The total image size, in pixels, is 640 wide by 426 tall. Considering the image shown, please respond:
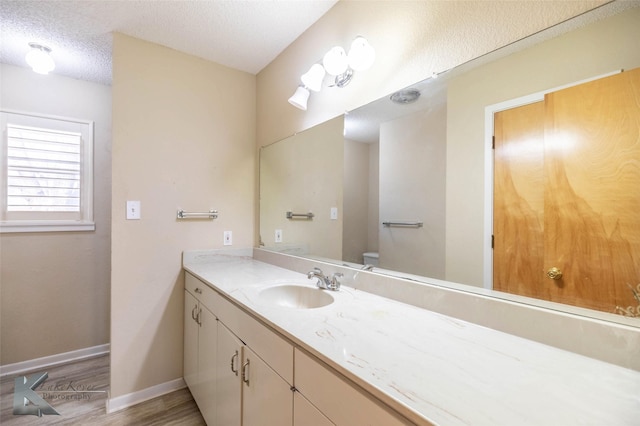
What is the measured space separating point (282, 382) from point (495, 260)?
0.82m

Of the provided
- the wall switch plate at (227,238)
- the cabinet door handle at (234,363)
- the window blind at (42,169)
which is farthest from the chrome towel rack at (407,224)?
the window blind at (42,169)

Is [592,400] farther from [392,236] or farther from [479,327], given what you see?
[392,236]

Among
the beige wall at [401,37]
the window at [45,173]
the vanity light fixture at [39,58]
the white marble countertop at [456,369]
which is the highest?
the vanity light fixture at [39,58]

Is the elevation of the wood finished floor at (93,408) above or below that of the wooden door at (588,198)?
below

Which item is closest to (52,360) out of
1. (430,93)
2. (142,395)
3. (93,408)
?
(93,408)

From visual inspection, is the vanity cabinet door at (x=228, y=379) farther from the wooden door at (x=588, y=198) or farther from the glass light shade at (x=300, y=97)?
the glass light shade at (x=300, y=97)

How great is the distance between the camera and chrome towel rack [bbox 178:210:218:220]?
204cm

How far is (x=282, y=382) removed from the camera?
2.97 feet

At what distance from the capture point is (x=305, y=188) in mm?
1966

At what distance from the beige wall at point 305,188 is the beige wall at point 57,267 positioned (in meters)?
1.48

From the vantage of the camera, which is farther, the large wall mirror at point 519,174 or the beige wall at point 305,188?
the beige wall at point 305,188

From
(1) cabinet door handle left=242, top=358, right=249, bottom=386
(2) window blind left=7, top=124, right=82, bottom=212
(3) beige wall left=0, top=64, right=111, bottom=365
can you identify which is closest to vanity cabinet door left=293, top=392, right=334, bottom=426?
(1) cabinet door handle left=242, top=358, right=249, bottom=386

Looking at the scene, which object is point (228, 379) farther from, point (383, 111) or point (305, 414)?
point (383, 111)

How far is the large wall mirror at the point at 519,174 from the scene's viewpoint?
0.74m
